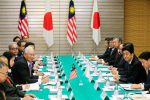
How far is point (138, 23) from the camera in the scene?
49.2 feet

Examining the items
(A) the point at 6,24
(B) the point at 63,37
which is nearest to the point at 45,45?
(B) the point at 63,37

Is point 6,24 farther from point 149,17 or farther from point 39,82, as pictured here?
point 39,82

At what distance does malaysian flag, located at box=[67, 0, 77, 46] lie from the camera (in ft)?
47.4

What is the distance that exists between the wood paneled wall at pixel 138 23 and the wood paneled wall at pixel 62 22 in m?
0.32

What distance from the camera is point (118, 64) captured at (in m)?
8.95

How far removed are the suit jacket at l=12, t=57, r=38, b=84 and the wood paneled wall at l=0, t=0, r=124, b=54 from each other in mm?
8512

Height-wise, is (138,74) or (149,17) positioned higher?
(149,17)

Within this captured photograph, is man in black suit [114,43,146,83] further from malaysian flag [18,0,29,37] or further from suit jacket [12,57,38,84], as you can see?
malaysian flag [18,0,29,37]

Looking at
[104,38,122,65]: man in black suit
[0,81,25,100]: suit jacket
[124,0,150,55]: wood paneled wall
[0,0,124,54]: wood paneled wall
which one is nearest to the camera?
[0,81,25,100]: suit jacket

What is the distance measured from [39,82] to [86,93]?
41.5 inches

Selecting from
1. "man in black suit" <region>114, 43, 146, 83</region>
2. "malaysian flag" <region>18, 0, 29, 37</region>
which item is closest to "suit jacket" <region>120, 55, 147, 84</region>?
"man in black suit" <region>114, 43, 146, 83</region>

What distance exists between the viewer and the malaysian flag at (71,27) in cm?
1445

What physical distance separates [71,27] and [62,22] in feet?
2.13

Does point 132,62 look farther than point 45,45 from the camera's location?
No
